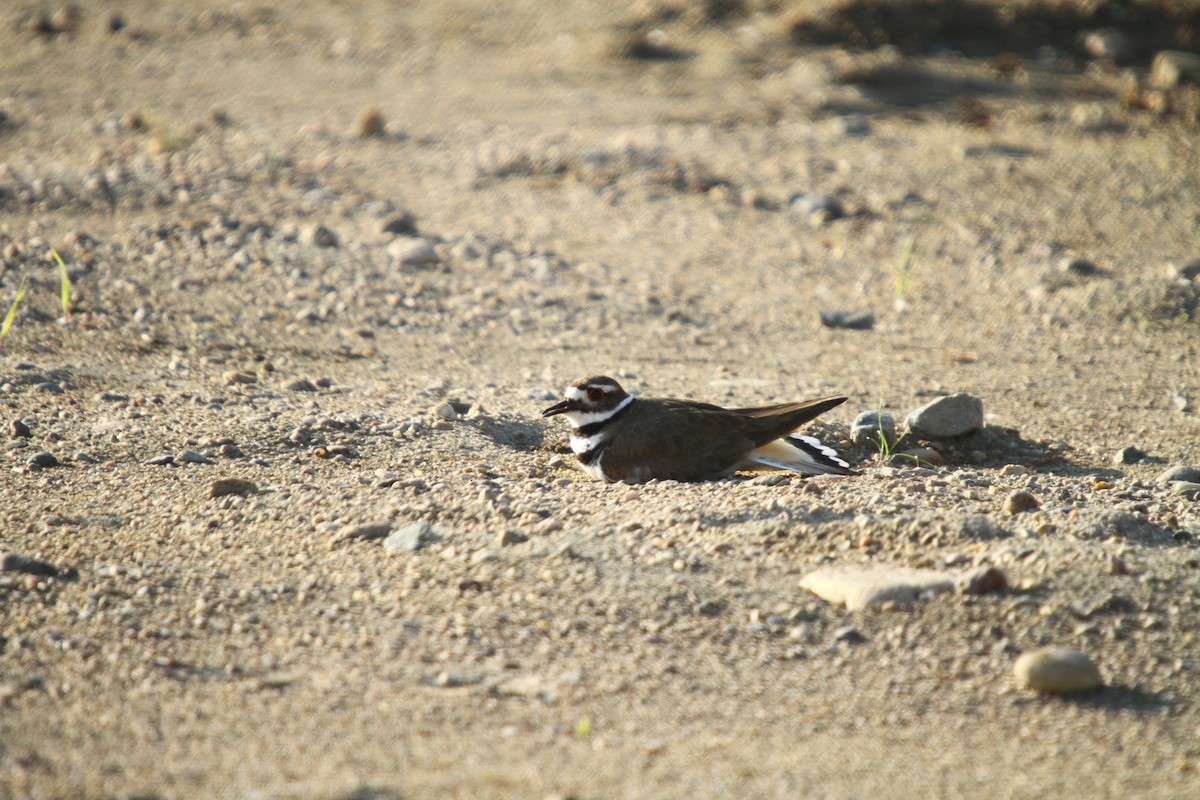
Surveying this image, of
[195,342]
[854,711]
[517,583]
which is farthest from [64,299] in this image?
[854,711]

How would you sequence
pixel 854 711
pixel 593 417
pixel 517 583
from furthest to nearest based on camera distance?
pixel 593 417, pixel 517 583, pixel 854 711

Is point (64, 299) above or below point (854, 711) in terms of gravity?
above

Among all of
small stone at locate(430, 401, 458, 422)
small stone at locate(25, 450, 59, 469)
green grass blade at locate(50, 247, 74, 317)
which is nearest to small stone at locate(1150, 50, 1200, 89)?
small stone at locate(430, 401, 458, 422)

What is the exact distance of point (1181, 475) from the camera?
15.4 feet

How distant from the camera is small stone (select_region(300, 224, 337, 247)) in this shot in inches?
289

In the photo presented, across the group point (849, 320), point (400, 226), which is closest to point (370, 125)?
point (400, 226)

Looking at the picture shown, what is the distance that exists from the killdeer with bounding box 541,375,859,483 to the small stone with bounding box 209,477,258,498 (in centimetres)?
132

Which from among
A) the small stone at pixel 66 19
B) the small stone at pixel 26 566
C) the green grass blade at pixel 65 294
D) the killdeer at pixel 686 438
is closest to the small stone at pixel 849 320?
the killdeer at pixel 686 438

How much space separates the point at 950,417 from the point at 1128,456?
805 millimetres

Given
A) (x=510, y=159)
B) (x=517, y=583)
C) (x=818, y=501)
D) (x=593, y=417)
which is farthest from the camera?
(x=510, y=159)

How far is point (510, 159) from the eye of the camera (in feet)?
29.2

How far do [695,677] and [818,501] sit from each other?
1068 millimetres

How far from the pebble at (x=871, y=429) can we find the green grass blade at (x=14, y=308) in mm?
4148

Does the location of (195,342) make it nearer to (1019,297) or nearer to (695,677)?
(695,677)
